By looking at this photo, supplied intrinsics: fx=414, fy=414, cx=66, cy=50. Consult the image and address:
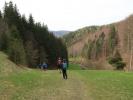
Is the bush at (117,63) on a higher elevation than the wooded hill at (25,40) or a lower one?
lower

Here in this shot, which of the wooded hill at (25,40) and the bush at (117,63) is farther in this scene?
the bush at (117,63)

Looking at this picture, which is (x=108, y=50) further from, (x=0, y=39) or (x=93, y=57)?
(x=0, y=39)

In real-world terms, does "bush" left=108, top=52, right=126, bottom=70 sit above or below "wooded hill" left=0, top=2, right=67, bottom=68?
below

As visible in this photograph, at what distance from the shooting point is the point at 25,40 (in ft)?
346

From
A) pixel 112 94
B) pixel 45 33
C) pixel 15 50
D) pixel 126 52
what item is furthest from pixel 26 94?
pixel 126 52

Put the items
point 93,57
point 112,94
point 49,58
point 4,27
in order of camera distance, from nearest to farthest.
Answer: point 112,94
point 4,27
point 49,58
point 93,57

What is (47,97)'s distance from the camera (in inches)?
920

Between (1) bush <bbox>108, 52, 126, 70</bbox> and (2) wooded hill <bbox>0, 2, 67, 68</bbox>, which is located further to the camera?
(1) bush <bbox>108, 52, 126, 70</bbox>

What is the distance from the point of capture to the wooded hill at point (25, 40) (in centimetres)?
7855

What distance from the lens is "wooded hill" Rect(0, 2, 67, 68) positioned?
78550mm

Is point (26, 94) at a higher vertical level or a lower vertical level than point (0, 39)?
lower

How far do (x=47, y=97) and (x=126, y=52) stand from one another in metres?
115

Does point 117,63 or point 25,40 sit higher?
point 25,40

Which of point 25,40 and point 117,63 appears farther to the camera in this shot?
point 25,40
